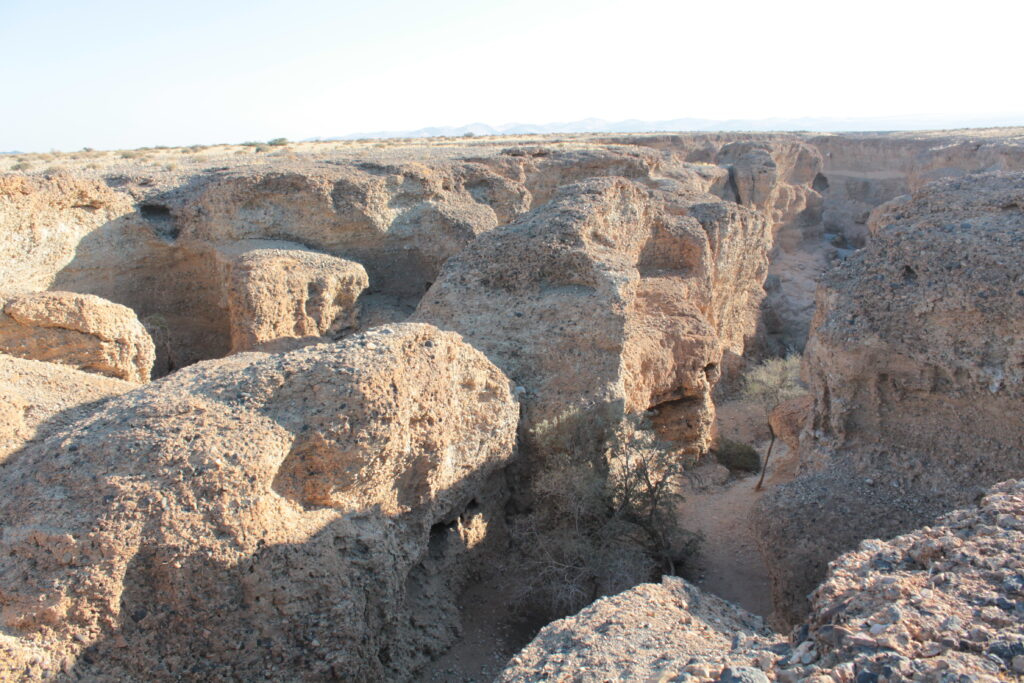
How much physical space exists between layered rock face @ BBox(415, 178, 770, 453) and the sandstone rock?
2371 millimetres

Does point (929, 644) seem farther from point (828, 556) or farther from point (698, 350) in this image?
point (698, 350)

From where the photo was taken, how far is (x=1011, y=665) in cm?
310

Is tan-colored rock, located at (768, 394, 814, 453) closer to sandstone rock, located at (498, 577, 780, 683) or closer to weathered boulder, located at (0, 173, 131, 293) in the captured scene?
sandstone rock, located at (498, 577, 780, 683)

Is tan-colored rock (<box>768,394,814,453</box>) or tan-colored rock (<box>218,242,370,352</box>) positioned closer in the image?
tan-colored rock (<box>218,242,370,352</box>)

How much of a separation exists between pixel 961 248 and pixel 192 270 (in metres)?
9.79

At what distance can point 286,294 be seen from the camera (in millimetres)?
9242

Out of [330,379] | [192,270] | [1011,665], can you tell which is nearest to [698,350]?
[330,379]

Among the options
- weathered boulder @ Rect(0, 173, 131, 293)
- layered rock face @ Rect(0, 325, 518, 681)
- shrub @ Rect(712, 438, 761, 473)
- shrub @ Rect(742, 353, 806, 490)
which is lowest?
shrub @ Rect(712, 438, 761, 473)

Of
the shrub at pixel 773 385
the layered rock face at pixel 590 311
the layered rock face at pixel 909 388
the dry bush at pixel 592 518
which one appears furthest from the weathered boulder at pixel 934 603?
the shrub at pixel 773 385

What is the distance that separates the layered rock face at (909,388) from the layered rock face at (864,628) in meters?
1.52

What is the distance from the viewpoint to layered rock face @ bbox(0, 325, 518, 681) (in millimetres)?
4184

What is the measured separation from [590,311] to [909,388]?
3.19 m

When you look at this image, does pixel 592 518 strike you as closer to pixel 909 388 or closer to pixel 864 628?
pixel 909 388

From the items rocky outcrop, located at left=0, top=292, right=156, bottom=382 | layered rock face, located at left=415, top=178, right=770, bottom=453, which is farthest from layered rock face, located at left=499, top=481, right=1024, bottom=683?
rocky outcrop, located at left=0, top=292, right=156, bottom=382
